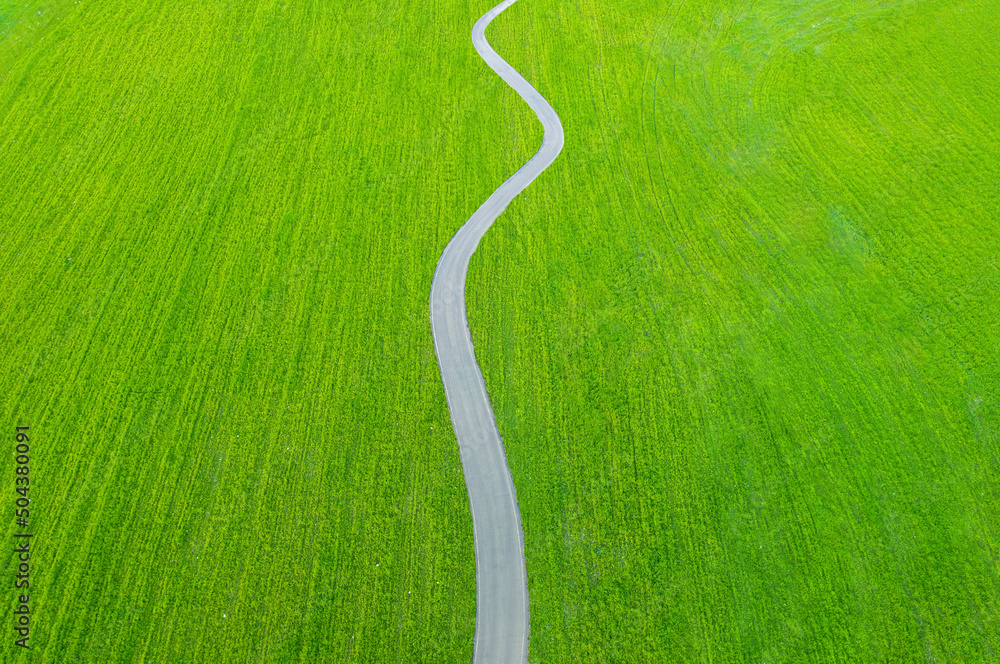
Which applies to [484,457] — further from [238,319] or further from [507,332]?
[238,319]

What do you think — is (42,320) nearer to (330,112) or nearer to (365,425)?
(365,425)

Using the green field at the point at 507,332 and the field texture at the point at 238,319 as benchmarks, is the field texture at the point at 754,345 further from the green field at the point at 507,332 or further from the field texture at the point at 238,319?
the field texture at the point at 238,319

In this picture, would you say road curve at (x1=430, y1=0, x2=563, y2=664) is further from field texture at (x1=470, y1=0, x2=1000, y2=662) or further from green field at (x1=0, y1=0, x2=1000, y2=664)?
field texture at (x1=470, y1=0, x2=1000, y2=662)

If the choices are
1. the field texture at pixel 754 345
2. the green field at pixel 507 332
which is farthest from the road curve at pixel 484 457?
the field texture at pixel 754 345

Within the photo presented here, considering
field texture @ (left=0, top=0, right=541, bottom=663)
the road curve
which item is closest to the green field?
field texture @ (left=0, top=0, right=541, bottom=663)

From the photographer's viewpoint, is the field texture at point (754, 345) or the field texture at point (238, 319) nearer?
the field texture at point (238, 319)

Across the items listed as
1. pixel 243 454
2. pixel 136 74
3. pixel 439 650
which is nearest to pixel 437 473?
pixel 439 650
